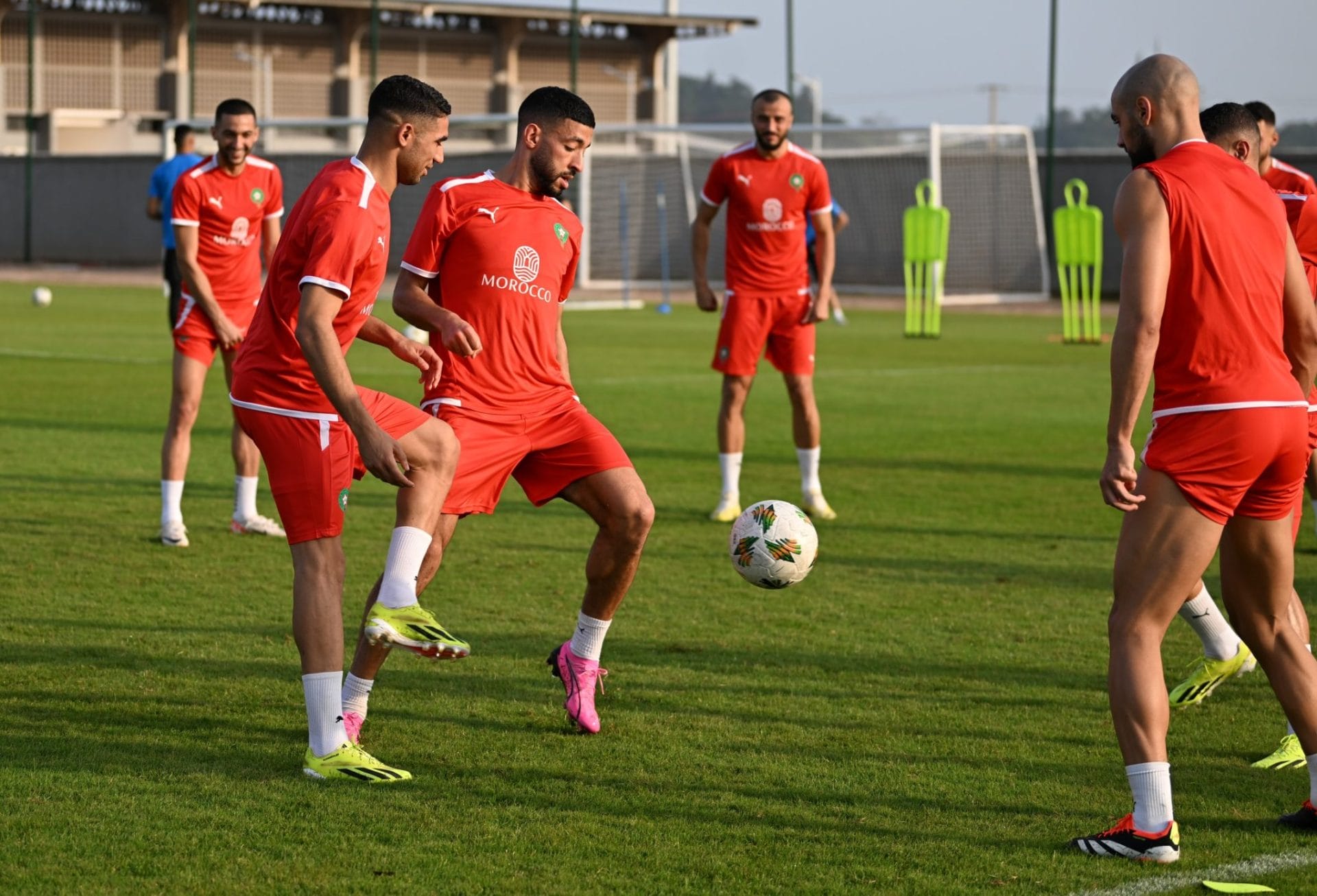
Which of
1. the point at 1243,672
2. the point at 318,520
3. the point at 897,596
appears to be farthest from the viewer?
the point at 897,596

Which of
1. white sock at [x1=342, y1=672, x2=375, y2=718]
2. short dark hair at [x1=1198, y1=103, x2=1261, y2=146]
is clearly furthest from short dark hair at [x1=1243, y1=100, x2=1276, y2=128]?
white sock at [x1=342, y1=672, x2=375, y2=718]

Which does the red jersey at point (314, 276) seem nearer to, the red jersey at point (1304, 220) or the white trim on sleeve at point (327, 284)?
the white trim on sleeve at point (327, 284)

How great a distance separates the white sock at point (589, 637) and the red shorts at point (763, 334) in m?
4.56

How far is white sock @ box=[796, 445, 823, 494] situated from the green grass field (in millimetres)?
352

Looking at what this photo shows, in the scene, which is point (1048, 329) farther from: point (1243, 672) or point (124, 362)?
point (1243, 672)

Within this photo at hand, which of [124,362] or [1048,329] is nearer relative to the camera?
[124,362]

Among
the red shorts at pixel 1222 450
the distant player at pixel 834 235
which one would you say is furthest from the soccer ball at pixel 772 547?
the distant player at pixel 834 235

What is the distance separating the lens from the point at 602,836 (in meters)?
4.54

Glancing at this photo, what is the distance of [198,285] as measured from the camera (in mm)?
8977

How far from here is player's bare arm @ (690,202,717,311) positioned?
10444 mm

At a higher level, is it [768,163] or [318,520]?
[768,163]

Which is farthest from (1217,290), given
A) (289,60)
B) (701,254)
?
(289,60)

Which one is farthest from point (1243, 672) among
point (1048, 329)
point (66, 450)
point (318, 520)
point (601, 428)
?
point (1048, 329)

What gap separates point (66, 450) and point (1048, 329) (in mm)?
19514
